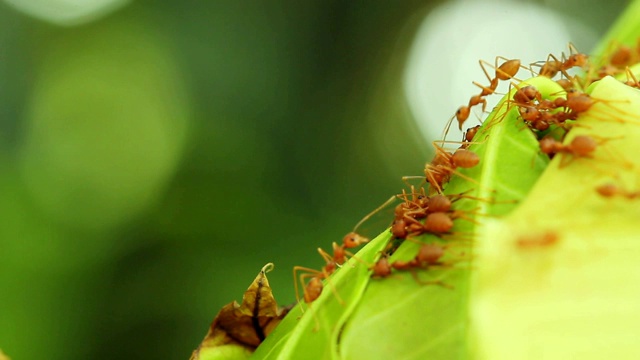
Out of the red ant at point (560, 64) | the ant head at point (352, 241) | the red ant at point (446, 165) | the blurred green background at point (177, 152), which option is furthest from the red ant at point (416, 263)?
the blurred green background at point (177, 152)

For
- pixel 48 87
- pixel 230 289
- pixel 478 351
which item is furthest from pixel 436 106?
pixel 478 351

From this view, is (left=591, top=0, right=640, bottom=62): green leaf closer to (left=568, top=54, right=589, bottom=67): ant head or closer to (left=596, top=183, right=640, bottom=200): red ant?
(left=568, top=54, right=589, bottom=67): ant head

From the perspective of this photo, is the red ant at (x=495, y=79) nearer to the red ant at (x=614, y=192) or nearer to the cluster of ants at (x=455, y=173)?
the cluster of ants at (x=455, y=173)

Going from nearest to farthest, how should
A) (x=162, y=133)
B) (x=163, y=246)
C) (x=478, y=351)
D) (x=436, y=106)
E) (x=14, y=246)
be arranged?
(x=478, y=351)
(x=14, y=246)
(x=163, y=246)
(x=162, y=133)
(x=436, y=106)

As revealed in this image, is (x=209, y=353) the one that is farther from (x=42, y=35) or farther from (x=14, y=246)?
(x=42, y=35)

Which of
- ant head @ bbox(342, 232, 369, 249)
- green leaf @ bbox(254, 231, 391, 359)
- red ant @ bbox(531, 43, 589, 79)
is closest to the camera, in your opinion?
green leaf @ bbox(254, 231, 391, 359)

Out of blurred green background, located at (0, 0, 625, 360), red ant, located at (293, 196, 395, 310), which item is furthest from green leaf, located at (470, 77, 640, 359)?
blurred green background, located at (0, 0, 625, 360)

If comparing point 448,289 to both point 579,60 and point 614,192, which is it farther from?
point 579,60
